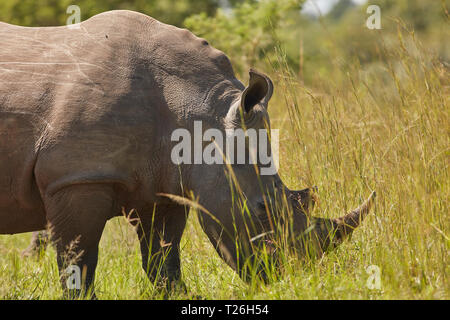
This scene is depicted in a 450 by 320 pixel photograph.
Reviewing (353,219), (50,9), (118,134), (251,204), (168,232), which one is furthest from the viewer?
(50,9)

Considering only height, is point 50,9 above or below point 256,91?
above

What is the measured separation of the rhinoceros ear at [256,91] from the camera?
361 cm

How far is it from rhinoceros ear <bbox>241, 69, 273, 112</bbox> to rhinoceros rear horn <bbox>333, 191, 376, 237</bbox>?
2.65 feet

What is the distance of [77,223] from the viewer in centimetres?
346

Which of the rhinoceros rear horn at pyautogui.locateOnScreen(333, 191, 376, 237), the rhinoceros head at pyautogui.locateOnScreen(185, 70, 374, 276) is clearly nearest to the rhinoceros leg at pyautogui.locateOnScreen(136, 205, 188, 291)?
Answer: the rhinoceros head at pyautogui.locateOnScreen(185, 70, 374, 276)

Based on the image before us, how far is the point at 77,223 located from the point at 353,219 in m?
1.56

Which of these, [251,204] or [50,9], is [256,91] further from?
[50,9]

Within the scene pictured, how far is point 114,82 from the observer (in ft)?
11.5

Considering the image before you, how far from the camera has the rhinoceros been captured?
3395mm

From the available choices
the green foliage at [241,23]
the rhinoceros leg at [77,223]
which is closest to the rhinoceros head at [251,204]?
the rhinoceros leg at [77,223]

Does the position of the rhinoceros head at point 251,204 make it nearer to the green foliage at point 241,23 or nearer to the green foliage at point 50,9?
the green foliage at point 241,23

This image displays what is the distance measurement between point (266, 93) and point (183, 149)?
1.86 feet

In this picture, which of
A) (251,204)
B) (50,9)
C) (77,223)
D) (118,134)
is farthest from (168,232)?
(50,9)

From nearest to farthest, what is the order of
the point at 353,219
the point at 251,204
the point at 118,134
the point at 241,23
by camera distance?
the point at 118,134 < the point at 251,204 < the point at 353,219 < the point at 241,23
